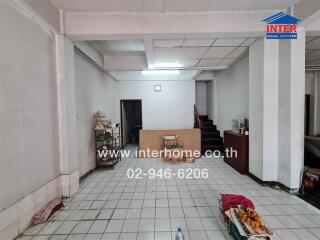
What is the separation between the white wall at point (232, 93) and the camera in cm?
497

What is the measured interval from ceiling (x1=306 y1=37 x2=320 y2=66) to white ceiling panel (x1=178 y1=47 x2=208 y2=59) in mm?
2137

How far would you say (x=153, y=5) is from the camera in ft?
9.67

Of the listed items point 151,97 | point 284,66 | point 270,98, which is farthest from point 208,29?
point 151,97

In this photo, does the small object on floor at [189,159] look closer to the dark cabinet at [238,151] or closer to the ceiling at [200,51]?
the dark cabinet at [238,151]

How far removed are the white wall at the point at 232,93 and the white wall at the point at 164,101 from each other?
3.90ft

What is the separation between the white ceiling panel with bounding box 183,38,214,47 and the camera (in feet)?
12.1

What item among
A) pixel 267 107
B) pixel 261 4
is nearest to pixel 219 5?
pixel 261 4

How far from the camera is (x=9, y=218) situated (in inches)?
82.0

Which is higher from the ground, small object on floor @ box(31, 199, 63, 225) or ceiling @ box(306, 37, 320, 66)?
ceiling @ box(306, 37, 320, 66)

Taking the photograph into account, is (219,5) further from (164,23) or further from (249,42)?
(249,42)

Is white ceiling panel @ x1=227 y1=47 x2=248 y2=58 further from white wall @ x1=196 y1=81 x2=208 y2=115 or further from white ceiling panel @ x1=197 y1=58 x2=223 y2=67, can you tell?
white wall @ x1=196 y1=81 x2=208 y2=115

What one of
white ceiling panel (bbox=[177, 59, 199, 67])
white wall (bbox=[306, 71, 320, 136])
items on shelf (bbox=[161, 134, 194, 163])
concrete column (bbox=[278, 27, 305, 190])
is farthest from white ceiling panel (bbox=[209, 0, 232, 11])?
white wall (bbox=[306, 71, 320, 136])

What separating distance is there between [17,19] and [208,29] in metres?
2.76

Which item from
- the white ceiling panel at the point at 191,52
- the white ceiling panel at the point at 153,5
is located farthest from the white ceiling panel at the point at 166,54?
the white ceiling panel at the point at 153,5
